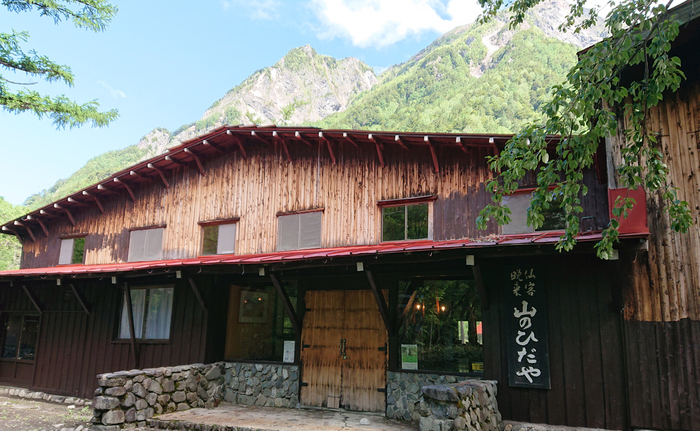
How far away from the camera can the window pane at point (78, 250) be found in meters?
14.5

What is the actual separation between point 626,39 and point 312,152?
7.38 metres

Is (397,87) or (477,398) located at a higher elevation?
(397,87)

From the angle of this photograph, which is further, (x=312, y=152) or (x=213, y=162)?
(x=213, y=162)

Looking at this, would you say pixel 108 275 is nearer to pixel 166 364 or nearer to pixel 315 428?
pixel 166 364

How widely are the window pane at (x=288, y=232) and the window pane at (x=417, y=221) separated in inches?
107

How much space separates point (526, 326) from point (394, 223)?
11.2 feet

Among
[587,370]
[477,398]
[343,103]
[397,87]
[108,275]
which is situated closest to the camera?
[477,398]

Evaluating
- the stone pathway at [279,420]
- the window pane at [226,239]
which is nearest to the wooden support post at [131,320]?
the window pane at [226,239]

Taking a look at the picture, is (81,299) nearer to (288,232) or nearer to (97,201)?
(97,201)

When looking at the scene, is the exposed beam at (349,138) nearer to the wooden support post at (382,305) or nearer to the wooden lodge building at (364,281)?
the wooden lodge building at (364,281)

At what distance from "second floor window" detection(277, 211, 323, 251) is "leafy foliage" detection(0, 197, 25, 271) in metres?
27.0

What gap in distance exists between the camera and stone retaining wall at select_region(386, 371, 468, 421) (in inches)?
332

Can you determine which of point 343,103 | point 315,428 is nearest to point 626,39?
point 315,428

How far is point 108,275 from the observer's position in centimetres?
1080
